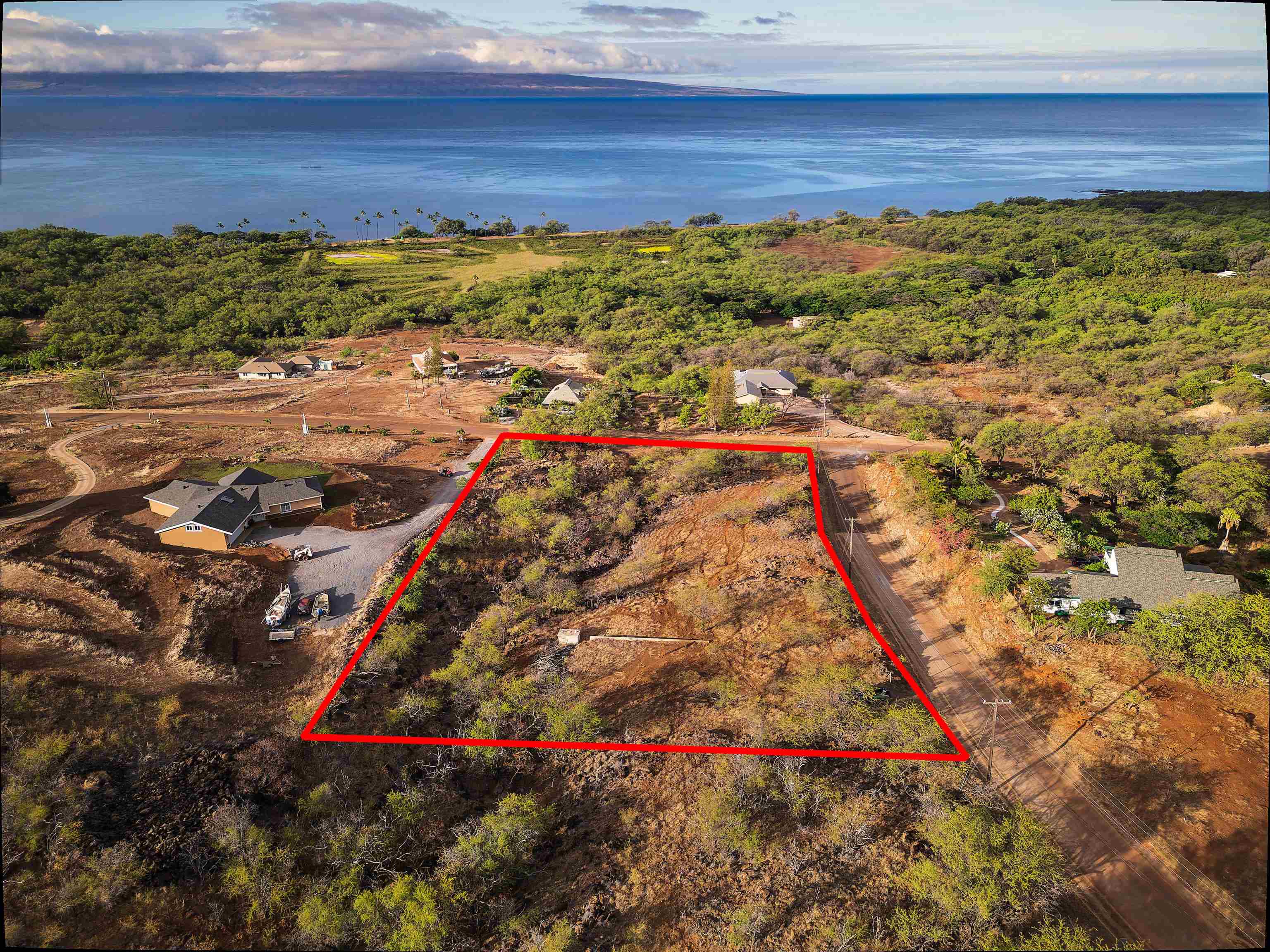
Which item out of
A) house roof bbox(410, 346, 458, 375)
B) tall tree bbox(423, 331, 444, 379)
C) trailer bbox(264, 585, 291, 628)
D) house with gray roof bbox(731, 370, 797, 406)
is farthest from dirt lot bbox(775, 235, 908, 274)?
trailer bbox(264, 585, 291, 628)

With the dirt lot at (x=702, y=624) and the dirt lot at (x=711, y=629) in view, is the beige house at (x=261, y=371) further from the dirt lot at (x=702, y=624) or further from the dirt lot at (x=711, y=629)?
the dirt lot at (x=711, y=629)

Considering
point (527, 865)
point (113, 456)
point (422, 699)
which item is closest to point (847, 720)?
point (527, 865)

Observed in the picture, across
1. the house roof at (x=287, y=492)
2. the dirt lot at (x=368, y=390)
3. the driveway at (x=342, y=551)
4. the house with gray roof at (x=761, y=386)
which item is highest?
the house roof at (x=287, y=492)

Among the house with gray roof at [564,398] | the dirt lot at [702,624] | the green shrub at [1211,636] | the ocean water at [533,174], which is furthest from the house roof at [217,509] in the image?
the ocean water at [533,174]

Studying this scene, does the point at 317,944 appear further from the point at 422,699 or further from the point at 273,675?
the point at 273,675

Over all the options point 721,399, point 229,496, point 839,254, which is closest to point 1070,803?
point 721,399

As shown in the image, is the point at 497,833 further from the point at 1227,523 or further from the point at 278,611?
the point at 1227,523
